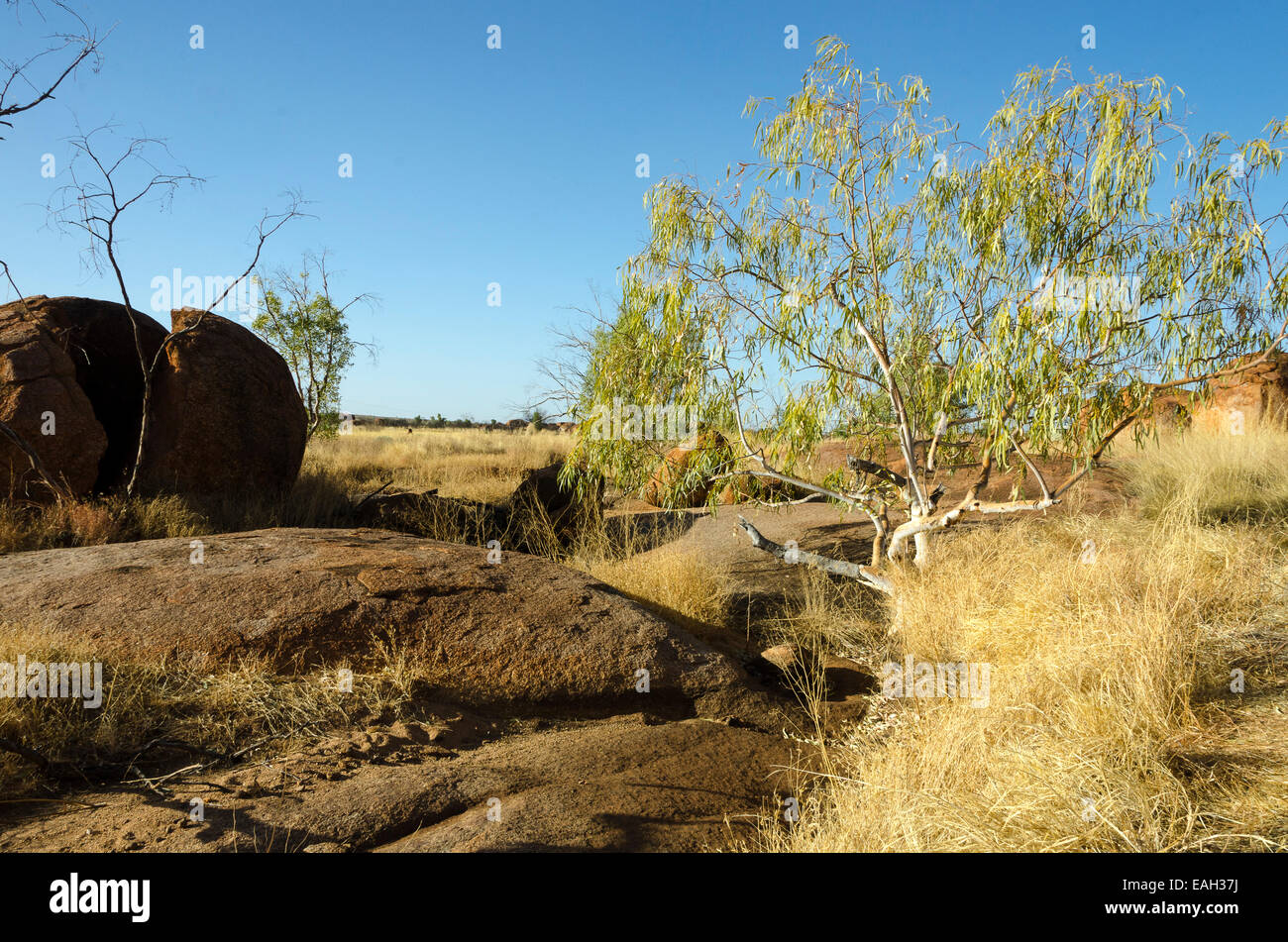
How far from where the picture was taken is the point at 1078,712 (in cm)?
359

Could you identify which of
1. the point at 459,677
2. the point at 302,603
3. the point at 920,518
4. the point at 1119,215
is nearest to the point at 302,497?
the point at 302,603

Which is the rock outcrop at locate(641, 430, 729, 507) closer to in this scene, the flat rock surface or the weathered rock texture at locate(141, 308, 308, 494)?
the flat rock surface

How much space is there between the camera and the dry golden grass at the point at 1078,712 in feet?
9.07

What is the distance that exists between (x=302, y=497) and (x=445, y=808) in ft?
25.9

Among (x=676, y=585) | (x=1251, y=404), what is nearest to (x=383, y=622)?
(x=676, y=585)

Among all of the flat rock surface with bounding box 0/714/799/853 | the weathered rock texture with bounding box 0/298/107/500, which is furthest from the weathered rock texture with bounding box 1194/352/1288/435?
the weathered rock texture with bounding box 0/298/107/500

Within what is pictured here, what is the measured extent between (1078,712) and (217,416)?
928 centimetres

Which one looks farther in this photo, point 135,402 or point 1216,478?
point 135,402

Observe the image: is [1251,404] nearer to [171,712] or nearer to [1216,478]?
[1216,478]

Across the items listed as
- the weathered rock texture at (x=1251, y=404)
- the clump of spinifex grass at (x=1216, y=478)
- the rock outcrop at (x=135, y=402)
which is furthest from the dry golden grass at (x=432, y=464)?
the weathered rock texture at (x=1251, y=404)

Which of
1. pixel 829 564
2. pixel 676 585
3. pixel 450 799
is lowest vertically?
pixel 450 799

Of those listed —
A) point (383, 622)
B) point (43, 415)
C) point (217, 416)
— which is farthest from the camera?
point (217, 416)

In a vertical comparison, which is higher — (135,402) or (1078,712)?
(135,402)
